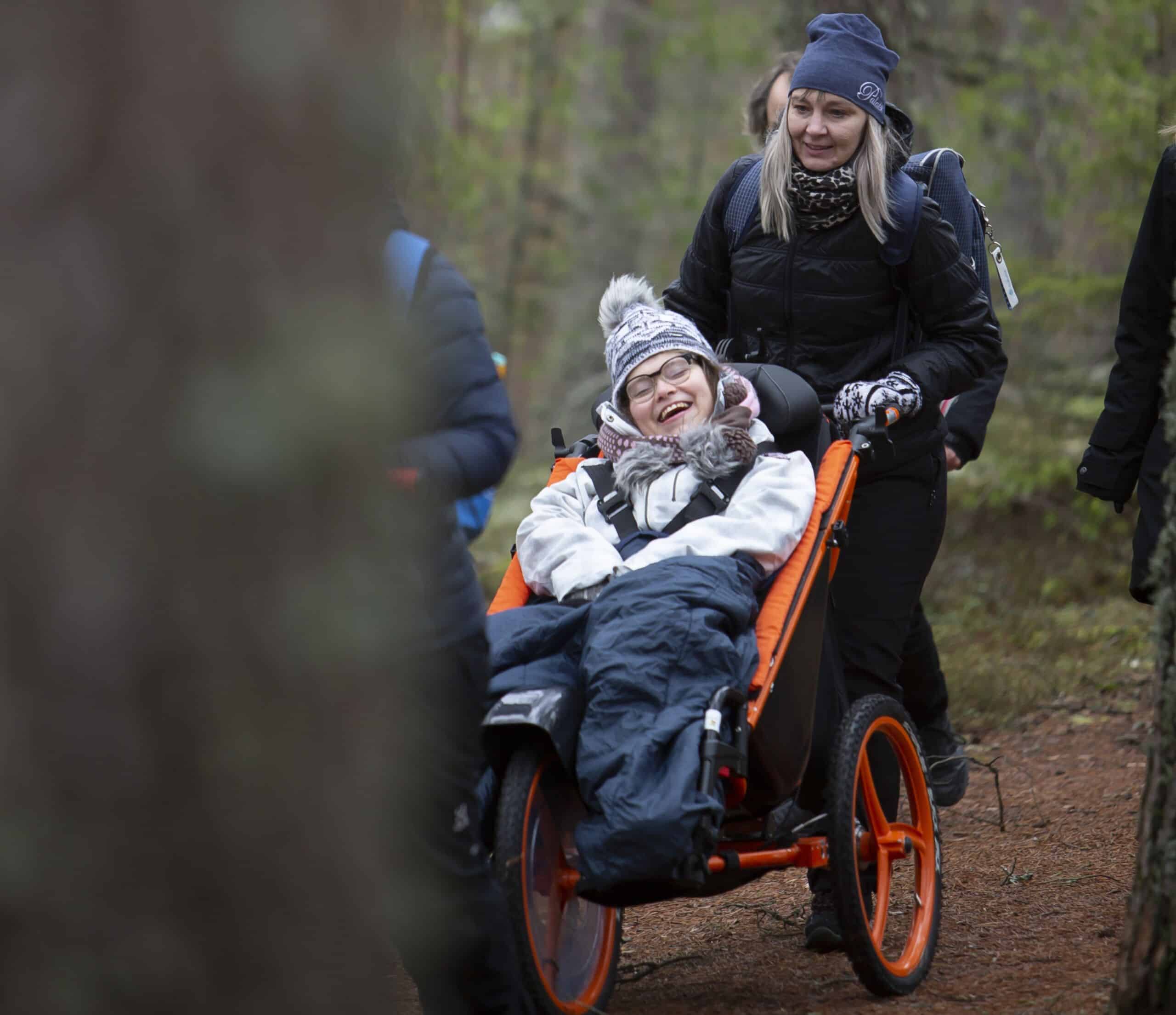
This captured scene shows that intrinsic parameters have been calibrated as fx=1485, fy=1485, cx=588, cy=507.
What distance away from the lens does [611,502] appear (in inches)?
166

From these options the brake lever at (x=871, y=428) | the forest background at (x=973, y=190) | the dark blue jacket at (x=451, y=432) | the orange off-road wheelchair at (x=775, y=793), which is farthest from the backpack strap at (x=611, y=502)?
the dark blue jacket at (x=451, y=432)

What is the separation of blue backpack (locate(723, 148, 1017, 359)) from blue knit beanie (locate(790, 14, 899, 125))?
261 millimetres

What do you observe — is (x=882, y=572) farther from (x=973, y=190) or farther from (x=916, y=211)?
(x=973, y=190)

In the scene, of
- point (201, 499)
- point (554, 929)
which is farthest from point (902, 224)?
point (201, 499)

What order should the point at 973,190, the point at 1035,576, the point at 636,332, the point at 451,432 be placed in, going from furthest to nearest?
1. the point at 973,190
2. the point at 1035,576
3. the point at 636,332
4. the point at 451,432

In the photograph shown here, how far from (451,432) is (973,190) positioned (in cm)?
1014

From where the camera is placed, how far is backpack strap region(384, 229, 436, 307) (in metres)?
3.03

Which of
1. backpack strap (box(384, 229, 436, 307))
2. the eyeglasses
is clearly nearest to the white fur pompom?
the eyeglasses

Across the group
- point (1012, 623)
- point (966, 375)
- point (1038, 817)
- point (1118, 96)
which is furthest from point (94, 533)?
point (1118, 96)

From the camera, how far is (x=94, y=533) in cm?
191

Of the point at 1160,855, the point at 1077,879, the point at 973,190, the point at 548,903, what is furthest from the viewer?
the point at 973,190

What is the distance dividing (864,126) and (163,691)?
329 cm

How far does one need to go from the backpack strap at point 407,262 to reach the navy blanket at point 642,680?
97 cm

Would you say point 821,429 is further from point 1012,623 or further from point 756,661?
point 1012,623
